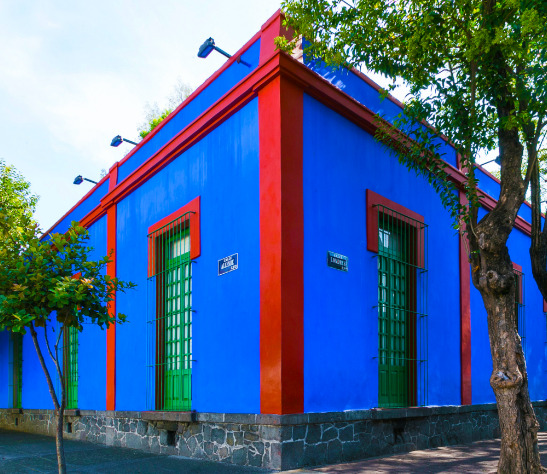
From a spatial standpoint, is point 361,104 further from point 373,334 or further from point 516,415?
point 516,415

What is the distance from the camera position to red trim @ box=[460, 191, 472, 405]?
1006 centimetres

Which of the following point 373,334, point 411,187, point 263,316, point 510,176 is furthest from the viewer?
point 411,187

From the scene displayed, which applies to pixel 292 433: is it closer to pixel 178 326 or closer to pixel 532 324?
pixel 178 326

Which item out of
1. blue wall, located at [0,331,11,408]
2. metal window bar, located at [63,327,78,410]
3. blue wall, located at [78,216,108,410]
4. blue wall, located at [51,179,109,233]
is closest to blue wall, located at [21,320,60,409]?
metal window bar, located at [63,327,78,410]

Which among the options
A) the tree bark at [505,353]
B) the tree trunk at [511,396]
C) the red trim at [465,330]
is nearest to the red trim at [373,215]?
the tree bark at [505,353]

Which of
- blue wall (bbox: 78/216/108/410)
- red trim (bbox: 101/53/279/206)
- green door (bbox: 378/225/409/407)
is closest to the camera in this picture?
red trim (bbox: 101/53/279/206)

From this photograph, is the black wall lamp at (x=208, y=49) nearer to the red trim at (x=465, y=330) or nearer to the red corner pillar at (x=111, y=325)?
the red corner pillar at (x=111, y=325)

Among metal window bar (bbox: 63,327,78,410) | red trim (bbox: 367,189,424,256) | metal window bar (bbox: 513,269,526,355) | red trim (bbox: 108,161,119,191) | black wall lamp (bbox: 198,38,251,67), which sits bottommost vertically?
metal window bar (bbox: 63,327,78,410)

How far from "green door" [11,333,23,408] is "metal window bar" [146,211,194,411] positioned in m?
8.56

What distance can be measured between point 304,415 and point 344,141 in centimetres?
360

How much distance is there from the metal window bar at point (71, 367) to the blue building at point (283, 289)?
1.31m

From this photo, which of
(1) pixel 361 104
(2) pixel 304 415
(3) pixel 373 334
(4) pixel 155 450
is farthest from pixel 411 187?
(4) pixel 155 450

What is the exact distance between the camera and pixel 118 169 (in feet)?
38.4

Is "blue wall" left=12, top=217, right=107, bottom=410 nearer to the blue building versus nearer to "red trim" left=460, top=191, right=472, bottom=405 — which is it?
the blue building
